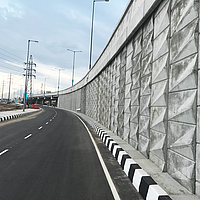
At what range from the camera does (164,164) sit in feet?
21.9

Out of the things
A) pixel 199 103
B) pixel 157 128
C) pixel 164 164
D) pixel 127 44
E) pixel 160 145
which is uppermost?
pixel 127 44

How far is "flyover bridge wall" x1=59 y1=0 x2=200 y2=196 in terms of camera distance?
5.27m

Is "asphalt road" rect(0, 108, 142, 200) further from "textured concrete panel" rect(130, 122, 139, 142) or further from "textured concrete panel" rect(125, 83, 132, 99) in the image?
"textured concrete panel" rect(125, 83, 132, 99)

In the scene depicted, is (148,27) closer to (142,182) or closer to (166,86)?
(166,86)

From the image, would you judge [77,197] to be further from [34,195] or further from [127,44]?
[127,44]

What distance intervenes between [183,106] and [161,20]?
3.49 metres

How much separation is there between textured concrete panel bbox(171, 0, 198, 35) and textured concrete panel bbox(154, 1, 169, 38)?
42cm

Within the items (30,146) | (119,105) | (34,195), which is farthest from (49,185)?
(119,105)

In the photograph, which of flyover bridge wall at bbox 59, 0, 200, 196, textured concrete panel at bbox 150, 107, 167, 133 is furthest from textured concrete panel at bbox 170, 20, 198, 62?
textured concrete panel at bbox 150, 107, 167, 133

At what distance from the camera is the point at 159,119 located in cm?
730

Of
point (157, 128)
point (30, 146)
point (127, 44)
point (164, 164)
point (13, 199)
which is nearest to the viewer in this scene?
point (13, 199)

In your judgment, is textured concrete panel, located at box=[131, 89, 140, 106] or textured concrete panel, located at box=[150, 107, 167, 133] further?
textured concrete panel, located at box=[131, 89, 140, 106]

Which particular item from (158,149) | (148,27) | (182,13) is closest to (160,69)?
(182,13)

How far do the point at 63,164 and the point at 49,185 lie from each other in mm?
2154
